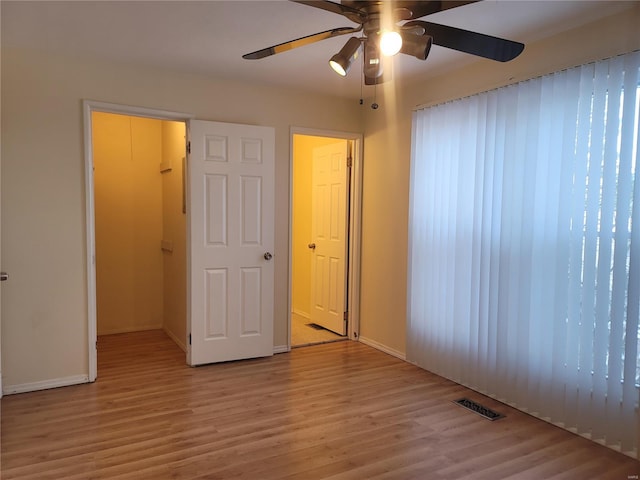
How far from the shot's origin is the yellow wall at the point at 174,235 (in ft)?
14.4

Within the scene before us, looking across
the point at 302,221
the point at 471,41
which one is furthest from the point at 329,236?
the point at 471,41

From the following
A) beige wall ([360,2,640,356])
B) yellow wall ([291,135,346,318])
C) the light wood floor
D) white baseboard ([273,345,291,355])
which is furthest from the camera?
yellow wall ([291,135,346,318])

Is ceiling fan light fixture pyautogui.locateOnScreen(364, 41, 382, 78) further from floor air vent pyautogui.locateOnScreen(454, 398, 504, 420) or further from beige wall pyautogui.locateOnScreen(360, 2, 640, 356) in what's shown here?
floor air vent pyautogui.locateOnScreen(454, 398, 504, 420)

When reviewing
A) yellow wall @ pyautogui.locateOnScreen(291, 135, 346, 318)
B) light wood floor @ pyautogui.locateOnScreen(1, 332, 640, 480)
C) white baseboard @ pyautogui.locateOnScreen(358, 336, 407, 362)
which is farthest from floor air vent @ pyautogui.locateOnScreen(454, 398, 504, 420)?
yellow wall @ pyautogui.locateOnScreen(291, 135, 346, 318)

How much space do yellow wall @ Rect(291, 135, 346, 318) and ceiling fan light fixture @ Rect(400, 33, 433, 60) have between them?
3553 millimetres

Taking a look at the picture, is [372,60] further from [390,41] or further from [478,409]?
[478,409]

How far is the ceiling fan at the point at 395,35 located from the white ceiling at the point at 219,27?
58 centimetres

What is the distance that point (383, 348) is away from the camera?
440 cm

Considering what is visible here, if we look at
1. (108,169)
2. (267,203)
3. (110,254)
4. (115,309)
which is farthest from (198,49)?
(115,309)

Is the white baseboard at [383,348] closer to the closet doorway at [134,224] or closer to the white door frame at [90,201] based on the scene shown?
the closet doorway at [134,224]

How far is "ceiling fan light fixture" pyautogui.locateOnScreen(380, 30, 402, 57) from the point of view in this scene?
1.88m

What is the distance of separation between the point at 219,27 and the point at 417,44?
4.65ft

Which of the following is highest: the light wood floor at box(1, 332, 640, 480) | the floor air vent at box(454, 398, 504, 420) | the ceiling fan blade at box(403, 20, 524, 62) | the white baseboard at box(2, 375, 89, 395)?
the ceiling fan blade at box(403, 20, 524, 62)

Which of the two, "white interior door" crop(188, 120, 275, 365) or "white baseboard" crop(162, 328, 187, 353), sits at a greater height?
"white interior door" crop(188, 120, 275, 365)
